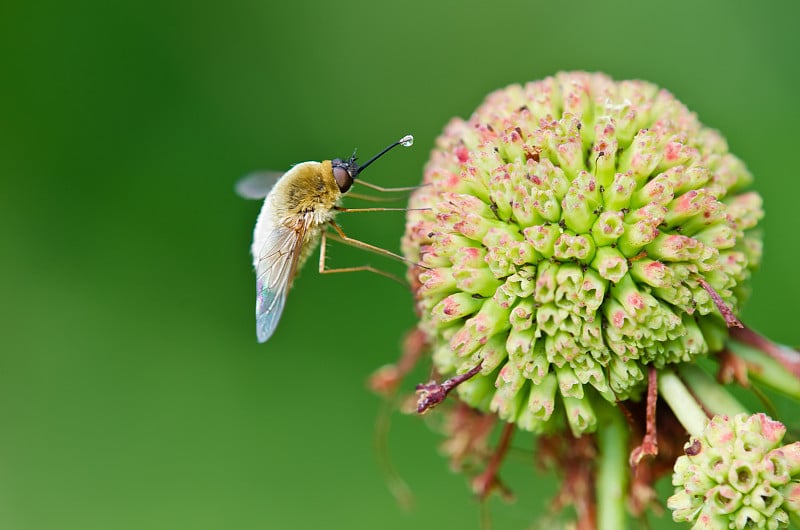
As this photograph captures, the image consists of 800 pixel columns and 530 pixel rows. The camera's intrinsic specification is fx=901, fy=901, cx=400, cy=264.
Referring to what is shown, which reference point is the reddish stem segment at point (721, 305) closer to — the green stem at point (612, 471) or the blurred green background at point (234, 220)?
the green stem at point (612, 471)

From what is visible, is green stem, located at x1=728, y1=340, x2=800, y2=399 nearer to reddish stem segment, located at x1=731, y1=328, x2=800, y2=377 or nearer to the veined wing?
reddish stem segment, located at x1=731, y1=328, x2=800, y2=377

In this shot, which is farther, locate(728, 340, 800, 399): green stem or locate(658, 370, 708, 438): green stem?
locate(728, 340, 800, 399): green stem

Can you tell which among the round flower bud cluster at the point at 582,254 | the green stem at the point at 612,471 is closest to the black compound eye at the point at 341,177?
the round flower bud cluster at the point at 582,254

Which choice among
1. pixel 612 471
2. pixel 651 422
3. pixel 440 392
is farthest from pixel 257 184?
pixel 651 422

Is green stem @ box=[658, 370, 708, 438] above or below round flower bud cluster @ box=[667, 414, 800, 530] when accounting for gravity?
above

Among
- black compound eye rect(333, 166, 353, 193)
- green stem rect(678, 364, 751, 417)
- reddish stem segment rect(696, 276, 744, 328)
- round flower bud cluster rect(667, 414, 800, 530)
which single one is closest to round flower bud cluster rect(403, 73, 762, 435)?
reddish stem segment rect(696, 276, 744, 328)

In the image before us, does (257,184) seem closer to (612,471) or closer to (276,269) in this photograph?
(276,269)
